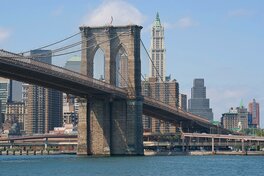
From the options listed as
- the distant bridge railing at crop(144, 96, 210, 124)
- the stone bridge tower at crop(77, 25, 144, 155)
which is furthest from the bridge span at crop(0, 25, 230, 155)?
the distant bridge railing at crop(144, 96, 210, 124)

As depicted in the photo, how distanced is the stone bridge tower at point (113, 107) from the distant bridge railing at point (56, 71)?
1764 millimetres

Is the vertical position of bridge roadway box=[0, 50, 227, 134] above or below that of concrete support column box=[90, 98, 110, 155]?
above

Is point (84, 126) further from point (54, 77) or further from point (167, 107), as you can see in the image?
point (167, 107)

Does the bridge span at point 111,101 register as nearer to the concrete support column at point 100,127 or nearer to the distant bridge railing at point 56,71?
the concrete support column at point 100,127

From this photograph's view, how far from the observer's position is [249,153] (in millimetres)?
123062

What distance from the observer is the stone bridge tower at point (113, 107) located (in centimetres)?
9806

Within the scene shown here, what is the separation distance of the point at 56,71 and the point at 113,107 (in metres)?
14.1

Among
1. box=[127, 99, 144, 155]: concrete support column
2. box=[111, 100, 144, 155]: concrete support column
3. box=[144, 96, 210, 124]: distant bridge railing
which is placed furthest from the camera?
box=[144, 96, 210, 124]: distant bridge railing

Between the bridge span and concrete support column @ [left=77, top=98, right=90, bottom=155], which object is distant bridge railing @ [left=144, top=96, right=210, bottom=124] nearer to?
the bridge span

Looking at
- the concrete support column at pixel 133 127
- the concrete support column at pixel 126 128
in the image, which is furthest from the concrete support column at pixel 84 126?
the concrete support column at pixel 133 127

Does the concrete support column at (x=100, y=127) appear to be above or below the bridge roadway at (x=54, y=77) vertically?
below

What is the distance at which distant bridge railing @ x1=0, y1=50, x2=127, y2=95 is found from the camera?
7990cm

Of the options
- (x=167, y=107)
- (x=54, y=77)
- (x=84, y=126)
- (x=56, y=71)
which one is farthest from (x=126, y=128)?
(x=167, y=107)

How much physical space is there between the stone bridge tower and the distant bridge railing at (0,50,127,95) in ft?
5.79
